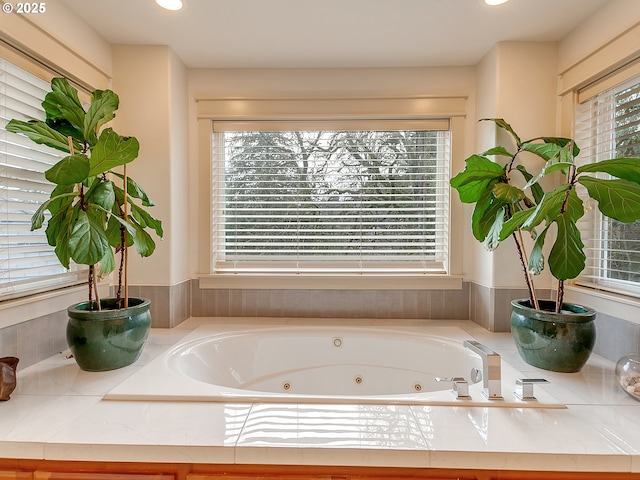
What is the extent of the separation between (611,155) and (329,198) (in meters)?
1.48

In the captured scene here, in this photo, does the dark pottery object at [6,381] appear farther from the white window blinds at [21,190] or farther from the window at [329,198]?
the window at [329,198]

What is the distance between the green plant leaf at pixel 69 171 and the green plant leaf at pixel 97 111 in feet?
0.87

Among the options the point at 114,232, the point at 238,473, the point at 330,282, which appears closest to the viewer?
the point at 238,473

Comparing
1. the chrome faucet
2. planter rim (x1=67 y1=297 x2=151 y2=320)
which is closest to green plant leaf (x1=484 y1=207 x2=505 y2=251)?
the chrome faucet

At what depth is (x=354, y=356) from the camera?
1947 millimetres

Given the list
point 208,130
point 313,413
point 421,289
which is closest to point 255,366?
point 313,413

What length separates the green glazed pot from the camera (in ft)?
4.46

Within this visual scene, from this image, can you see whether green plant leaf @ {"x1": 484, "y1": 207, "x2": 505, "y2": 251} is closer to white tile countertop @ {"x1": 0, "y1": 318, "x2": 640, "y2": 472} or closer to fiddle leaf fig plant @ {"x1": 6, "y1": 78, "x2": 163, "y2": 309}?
white tile countertop @ {"x1": 0, "y1": 318, "x2": 640, "y2": 472}

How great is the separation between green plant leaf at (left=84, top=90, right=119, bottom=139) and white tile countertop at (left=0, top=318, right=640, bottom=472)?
1.01 m

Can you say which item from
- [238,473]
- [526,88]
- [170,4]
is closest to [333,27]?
[170,4]

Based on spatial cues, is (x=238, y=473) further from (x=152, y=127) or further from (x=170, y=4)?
(x=170, y=4)

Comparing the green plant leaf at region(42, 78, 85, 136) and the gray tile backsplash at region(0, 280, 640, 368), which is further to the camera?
the gray tile backsplash at region(0, 280, 640, 368)

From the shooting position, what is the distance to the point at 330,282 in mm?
2203

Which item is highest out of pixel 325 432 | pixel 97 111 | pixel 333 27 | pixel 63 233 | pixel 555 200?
pixel 333 27
